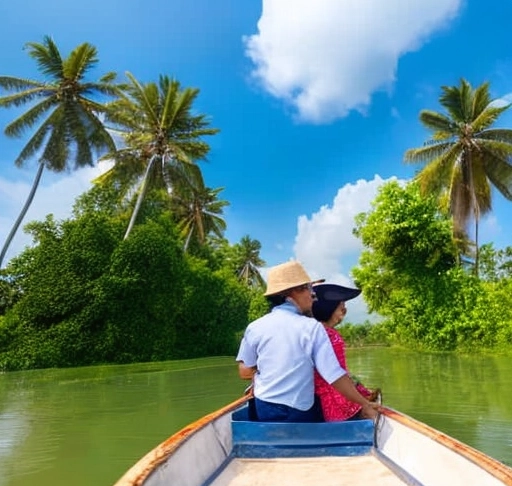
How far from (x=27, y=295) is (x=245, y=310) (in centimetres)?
1304

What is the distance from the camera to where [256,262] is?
40.9 m

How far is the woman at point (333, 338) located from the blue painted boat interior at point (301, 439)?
0.19m

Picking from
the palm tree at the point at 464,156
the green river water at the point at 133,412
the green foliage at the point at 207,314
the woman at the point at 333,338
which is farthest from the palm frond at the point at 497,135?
the woman at the point at 333,338

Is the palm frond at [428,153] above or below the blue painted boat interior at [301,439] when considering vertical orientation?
above

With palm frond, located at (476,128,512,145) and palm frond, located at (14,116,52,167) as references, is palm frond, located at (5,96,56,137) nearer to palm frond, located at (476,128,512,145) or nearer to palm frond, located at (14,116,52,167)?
palm frond, located at (14,116,52,167)

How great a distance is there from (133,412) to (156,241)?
1246 cm

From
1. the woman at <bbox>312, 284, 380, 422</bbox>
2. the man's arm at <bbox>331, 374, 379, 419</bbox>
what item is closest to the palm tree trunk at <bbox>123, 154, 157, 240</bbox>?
the woman at <bbox>312, 284, 380, 422</bbox>

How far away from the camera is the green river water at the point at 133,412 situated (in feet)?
16.5

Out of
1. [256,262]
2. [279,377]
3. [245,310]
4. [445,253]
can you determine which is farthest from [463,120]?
[256,262]

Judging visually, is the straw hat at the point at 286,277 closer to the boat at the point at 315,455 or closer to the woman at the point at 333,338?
the woman at the point at 333,338

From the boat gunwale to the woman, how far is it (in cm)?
25

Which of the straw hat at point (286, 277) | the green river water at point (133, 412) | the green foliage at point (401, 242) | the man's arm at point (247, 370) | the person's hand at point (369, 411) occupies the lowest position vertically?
the green river water at point (133, 412)

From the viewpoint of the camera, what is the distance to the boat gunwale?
6.63ft

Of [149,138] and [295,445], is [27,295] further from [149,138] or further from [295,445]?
[295,445]
